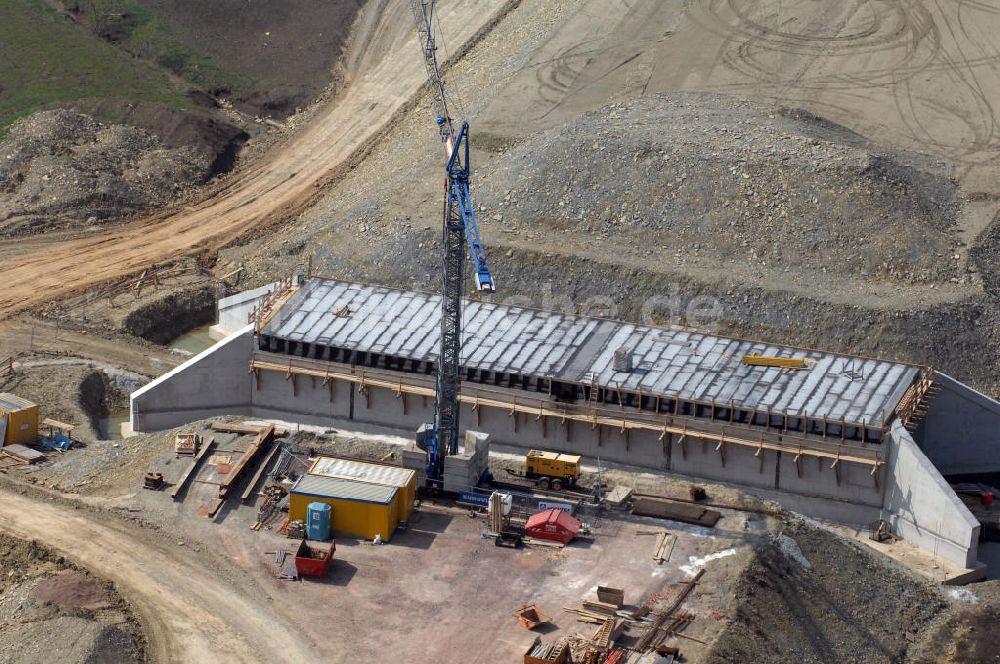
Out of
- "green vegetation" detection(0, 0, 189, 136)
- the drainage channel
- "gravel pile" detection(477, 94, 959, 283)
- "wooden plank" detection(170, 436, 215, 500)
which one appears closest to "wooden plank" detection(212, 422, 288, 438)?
"wooden plank" detection(170, 436, 215, 500)

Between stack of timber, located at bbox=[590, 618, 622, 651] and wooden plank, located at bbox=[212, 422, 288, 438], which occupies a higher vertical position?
wooden plank, located at bbox=[212, 422, 288, 438]

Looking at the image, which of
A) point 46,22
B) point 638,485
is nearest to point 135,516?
point 638,485

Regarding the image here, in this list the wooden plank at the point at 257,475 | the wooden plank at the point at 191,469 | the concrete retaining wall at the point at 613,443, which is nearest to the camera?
the wooden plank at the point at 257,475

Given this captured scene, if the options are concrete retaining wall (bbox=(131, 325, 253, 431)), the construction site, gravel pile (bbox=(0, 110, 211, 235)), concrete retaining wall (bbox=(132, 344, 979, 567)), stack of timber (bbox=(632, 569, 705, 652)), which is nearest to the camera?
stack of timber (bbox=(632, 569, 705, 652))

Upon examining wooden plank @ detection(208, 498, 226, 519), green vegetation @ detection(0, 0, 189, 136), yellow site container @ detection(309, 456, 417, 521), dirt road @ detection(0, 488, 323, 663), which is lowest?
dirt road @ detection(0, 488, 323, 663)

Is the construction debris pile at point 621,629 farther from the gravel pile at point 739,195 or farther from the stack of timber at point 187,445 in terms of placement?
the gravel pile at point 739,195

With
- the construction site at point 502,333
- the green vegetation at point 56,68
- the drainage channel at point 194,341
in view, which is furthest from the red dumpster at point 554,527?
the green vegetation at point 56,68

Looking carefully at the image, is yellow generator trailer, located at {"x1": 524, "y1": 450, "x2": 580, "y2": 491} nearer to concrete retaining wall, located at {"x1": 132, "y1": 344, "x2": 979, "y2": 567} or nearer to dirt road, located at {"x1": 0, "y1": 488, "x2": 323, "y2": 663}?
concrete retaining wall, located at {"x1": 132, "y1": 344, "x2": 979, "y2": 567}
